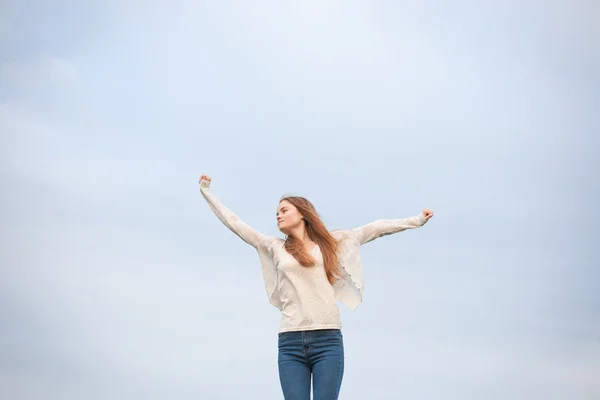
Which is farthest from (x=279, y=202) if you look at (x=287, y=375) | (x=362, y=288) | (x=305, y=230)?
(x=287, y=375)

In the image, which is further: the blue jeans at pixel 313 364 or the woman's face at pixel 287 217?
the woman's face at pixel 287 217

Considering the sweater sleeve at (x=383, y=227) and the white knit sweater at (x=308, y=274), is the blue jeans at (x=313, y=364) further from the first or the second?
the sweater sleeve at (x=383, y=227)

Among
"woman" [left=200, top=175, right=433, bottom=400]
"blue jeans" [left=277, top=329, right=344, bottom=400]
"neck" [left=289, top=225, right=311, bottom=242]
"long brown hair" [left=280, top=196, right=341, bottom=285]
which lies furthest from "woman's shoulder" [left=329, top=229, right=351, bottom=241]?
"blue jeans" [left=277, top=329, right=344, bottom=400]

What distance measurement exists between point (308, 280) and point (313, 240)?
0.48 m

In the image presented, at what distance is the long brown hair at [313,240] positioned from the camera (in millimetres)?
7637

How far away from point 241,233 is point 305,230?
622 mm

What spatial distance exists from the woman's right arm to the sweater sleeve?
0.90 meters

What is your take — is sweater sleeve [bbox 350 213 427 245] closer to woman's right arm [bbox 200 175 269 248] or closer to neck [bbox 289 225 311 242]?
neck [bbox 289 225 311 242]

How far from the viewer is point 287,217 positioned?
7.88 meters

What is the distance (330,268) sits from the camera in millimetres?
7680

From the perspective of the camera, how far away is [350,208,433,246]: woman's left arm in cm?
807

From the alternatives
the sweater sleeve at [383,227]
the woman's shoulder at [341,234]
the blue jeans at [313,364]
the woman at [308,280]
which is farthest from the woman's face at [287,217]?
the blue jeans at [313,364]

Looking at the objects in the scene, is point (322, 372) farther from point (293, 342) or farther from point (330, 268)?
point (330, 268)

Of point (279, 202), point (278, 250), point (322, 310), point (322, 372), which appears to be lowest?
point (322, 372)
